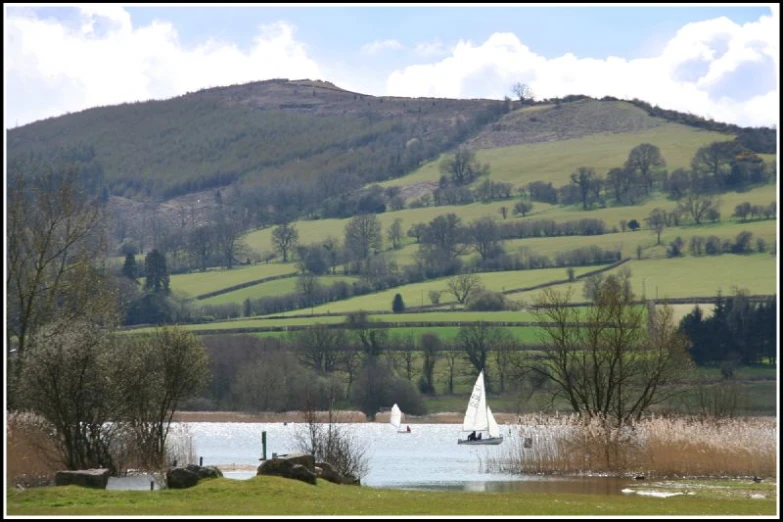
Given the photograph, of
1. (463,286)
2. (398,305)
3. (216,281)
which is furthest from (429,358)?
(216,281)

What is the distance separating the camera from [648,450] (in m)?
45.9

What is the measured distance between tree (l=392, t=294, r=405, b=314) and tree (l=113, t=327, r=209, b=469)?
114 m

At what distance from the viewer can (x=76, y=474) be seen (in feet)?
104

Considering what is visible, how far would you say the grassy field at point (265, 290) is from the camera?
585 ft

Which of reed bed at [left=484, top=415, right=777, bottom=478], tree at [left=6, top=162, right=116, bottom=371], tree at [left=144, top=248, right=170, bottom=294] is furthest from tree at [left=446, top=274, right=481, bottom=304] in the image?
reed bed at [left=484, top=415, right=777, bottom=478]

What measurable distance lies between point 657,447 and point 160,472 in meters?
17.0

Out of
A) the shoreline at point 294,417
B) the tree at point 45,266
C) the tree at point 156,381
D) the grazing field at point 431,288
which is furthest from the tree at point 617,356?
the grazing field at point 431,288

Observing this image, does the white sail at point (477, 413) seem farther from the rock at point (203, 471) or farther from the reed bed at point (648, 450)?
the rock at point (203, 471)

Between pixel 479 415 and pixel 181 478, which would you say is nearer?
pixel 181 478

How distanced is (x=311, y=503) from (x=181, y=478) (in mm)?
4459

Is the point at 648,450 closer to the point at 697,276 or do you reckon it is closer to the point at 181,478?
the point at 181,478

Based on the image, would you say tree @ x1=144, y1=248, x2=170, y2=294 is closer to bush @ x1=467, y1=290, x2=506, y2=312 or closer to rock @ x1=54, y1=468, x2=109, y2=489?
bush @ x1=467, y1=290, x2=506, y2=312

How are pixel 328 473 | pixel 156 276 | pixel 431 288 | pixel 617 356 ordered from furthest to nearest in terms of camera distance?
1. pixel 431 288
2. pixel 156 276
3. pixel 617 356
4. pixel 328 473

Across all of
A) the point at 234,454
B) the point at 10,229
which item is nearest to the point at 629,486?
the point at 10,229
